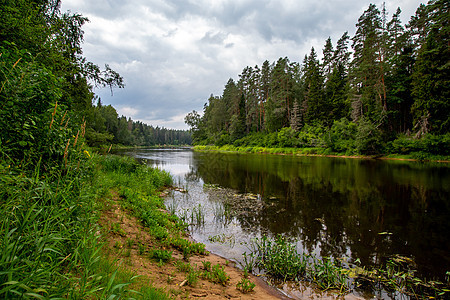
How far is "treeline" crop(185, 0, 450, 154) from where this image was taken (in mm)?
27344

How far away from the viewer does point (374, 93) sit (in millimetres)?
35750

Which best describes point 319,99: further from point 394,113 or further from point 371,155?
point 371,155

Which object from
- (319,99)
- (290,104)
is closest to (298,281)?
(319,99)

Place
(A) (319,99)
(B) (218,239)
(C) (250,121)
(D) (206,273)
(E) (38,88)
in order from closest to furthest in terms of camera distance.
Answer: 1. (E) (38,88)
2. (D) (206,273)
3. (B) (218,239)
4. (A) (319,99)
5. (C) (250,121)

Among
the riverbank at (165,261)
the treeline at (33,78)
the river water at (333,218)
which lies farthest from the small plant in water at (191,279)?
the treeline at (33,78)

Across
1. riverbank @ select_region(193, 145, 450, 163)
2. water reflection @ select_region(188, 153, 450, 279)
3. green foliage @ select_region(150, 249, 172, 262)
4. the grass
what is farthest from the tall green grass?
riverbank @ select_region(193, 145, 450, 163)

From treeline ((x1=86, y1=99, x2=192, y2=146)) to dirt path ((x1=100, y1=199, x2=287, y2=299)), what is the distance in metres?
10.1

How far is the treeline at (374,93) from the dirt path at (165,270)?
1247 inches

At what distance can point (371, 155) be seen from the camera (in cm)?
3170

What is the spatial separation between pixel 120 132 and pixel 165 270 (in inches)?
3743

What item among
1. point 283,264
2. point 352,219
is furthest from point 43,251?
point 352,219

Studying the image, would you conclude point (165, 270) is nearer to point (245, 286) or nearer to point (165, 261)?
point (165, 261)

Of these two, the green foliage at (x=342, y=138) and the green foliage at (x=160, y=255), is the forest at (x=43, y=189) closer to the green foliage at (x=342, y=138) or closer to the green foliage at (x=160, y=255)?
the green foliage at (x=160, y=255)

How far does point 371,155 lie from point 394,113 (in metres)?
8.05
